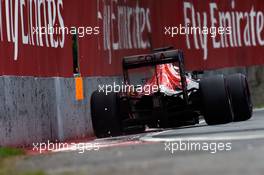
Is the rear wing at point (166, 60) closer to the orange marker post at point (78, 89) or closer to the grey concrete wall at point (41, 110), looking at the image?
the grey concrete wall at point (41, 110)

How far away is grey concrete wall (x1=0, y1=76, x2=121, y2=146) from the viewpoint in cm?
1557

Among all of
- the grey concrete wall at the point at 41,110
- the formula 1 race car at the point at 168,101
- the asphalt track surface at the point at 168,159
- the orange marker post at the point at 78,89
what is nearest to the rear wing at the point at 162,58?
the formula 1 race car at the point at 168,101

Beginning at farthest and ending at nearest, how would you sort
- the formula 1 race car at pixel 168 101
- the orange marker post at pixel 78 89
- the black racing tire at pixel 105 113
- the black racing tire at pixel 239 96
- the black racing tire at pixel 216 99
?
the orange marker post at pixel 78 89 → the black racing tire at pixel 105 113 → the black racing tire at pixel 239 96 → the formula 1 race car at pixel 168 101 → the black racing tire at pixel 216 99

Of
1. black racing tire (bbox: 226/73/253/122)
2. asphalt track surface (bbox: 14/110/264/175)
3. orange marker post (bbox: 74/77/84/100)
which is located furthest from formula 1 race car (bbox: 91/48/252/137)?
orange marker post (bbox: 74/77/84/100)

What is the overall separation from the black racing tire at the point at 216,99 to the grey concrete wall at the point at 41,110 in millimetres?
3207

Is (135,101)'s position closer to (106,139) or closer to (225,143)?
(106,139)

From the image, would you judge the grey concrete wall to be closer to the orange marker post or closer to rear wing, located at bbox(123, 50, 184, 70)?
the orange marker post

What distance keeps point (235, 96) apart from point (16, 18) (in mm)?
4205

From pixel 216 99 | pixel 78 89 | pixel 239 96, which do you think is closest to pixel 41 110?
pixel 78 89

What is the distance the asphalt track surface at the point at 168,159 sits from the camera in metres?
8.96

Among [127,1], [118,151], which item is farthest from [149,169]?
[127,1]

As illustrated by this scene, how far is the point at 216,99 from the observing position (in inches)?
625

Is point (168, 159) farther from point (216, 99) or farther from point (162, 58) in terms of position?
point (162, 58)

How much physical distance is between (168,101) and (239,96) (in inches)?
53.5
